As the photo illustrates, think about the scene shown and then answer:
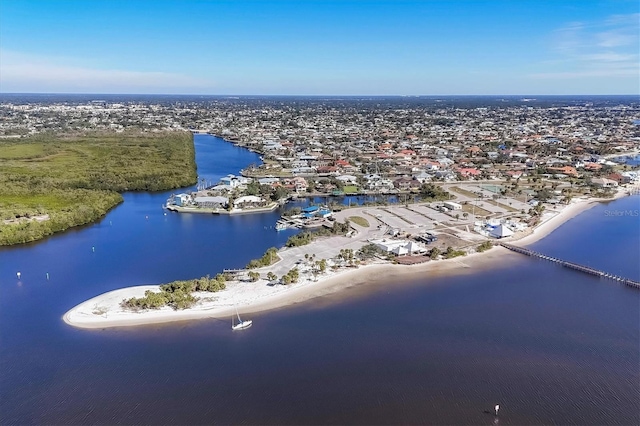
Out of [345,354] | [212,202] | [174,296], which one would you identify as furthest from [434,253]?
[212,202]

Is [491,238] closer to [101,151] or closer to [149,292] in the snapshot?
[149,292]

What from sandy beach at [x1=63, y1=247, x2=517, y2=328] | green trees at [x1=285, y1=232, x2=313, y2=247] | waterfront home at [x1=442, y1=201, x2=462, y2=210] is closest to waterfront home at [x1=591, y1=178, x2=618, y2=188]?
waterfront home at [x1=442, y1=201, x2=462, y2=210]

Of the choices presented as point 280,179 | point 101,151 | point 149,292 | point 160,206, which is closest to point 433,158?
point 280,179

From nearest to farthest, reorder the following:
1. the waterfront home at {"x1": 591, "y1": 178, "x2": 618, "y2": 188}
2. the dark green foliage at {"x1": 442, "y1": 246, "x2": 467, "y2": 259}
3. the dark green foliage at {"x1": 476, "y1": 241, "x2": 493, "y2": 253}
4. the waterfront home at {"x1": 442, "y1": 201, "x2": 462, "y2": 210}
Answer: the dark green foliage at {"x1": 442, "y1": 246, "x2": 467, "y2": 259}, the dark green foliage at {"x1": 476, "y1": 241, "x2": 493, "y2": 253}, the waterfront home at {"x1": 442, "y1": 201, "x2": 462, "y2": 210}, the waterfront home at {"x1": 591, "y1": 178, "x2": 618, "y2": 188}

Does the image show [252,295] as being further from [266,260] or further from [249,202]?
[249,202]

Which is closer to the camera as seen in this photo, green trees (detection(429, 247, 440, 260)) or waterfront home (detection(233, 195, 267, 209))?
green trees (detection(429, 247, 440, 260))

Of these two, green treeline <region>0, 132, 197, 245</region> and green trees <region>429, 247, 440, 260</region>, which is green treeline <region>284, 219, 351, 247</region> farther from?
green treeline <region>0, 132, 197, 245</region>

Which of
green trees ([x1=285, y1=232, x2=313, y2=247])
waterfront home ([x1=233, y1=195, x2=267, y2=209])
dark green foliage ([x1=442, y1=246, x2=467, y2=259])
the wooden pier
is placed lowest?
the wooden pier
